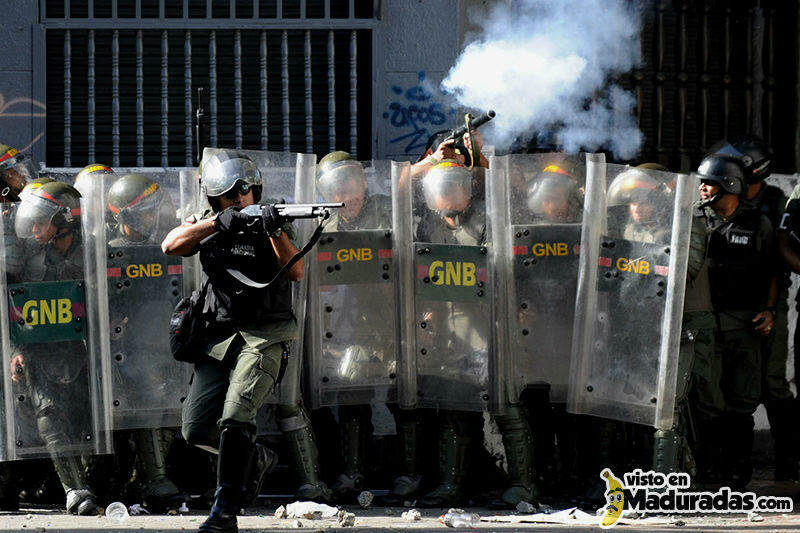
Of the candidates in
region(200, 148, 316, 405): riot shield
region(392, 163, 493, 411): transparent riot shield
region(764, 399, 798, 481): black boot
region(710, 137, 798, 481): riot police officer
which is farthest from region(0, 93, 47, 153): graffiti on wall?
region(764, 399, 798, 481): black boot

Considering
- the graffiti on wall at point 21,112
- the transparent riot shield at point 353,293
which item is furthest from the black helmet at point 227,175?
the graffiti on wall at point 21,112

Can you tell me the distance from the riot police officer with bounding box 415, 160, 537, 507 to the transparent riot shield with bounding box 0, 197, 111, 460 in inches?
69.7

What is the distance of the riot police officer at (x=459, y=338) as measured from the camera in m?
7.25

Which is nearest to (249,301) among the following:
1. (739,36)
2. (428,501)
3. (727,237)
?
(428,501)

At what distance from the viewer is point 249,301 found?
6273mm

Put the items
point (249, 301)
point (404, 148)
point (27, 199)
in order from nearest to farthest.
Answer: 1. point (249, 301)
2. point (27, 199)
3. point (404, 148)

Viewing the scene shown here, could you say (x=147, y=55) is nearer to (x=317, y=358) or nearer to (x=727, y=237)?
(x=317, y=358)

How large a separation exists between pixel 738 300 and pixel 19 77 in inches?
217

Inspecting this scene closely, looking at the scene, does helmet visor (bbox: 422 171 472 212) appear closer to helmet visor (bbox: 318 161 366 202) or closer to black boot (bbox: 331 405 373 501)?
helmet visor (bbox: 318 161 366 202)

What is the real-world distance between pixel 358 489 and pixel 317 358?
74 centimetres

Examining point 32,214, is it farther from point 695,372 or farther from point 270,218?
point 695,372

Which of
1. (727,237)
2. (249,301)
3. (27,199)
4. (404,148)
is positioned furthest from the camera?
(404,148)

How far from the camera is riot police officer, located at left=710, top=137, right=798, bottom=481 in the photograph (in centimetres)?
785

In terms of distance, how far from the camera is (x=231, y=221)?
614 cm
